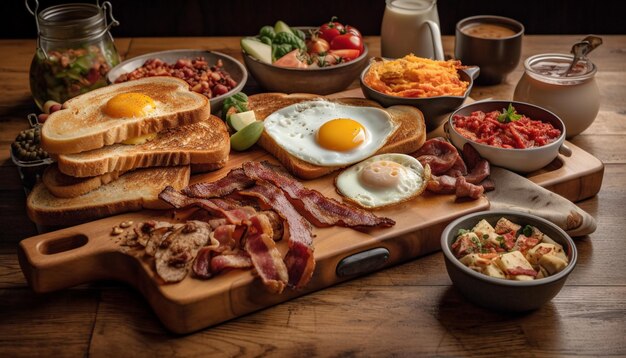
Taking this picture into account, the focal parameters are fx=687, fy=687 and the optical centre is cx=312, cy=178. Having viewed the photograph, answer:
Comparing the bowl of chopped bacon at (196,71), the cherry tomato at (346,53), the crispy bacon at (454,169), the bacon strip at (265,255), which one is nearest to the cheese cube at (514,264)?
the crispy bacon at (454,169)

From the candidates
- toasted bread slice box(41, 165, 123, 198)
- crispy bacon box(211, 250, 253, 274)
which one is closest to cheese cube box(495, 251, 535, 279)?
crispy bacon box(211, 250, 253, 274)

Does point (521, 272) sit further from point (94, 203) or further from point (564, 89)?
point (94, 203)

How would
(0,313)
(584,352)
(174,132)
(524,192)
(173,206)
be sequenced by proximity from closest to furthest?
(584,352) → (0,313) → (173,206) → (524,192) → (174,132)

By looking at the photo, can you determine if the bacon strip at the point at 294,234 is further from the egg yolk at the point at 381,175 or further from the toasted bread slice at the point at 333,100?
the egg yolk at the point at 381,175

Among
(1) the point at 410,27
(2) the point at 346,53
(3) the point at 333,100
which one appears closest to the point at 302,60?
(2) the point at 346,53

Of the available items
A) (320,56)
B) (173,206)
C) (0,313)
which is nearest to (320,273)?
(173,206)

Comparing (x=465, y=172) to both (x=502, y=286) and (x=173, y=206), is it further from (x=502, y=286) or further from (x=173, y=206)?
(x=173, y=206)
